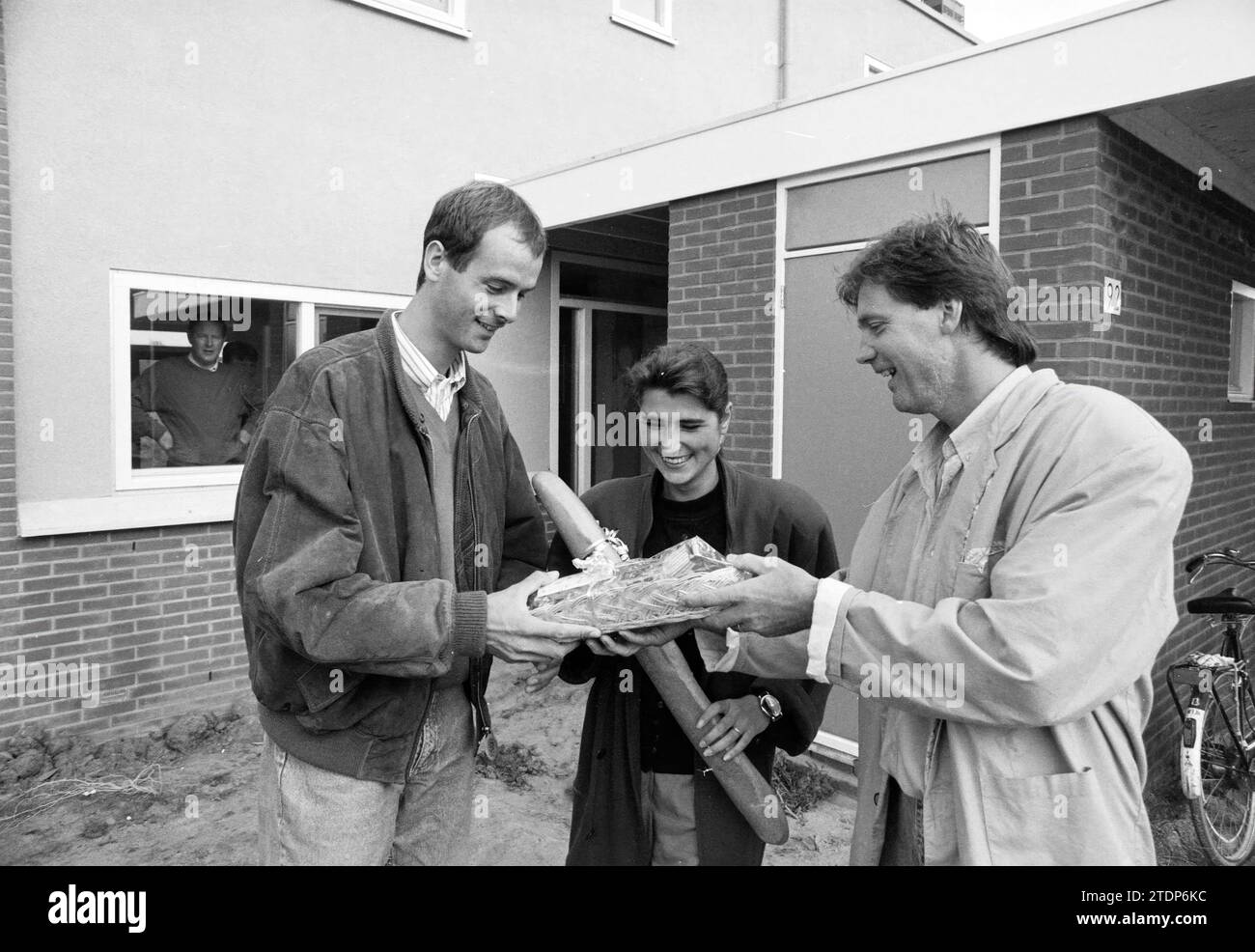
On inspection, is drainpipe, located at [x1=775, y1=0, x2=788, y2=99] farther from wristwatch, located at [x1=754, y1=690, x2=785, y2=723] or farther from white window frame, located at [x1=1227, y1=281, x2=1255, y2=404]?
wristwatch, located at [x1=754, y1=690, x2=785, y2=723]

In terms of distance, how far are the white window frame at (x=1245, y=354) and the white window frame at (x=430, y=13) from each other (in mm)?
5923

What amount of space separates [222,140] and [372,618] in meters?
→ 5.28

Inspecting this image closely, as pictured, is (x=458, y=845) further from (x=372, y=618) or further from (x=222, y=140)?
(x=222, y=140)

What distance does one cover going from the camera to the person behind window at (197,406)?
5.72 meters

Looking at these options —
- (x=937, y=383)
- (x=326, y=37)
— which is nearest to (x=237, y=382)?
(x=326, y=37)

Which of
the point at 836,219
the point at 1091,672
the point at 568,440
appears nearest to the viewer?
the point at 1091,672

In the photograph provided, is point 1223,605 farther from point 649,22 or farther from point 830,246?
point 649,22

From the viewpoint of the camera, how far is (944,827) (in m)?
1.72

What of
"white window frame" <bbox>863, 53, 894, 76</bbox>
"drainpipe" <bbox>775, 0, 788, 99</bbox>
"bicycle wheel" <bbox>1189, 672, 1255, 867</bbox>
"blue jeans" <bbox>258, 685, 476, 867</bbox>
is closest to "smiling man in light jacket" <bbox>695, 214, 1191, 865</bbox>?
"blue jeans" <bbox>258, 685, 476, 867</bbox>

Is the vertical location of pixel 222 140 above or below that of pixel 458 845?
above

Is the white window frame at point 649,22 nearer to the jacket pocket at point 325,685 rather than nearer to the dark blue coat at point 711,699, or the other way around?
the dark blue coat at point 711,699

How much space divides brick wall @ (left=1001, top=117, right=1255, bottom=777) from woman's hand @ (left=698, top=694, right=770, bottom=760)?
2613 millimetres

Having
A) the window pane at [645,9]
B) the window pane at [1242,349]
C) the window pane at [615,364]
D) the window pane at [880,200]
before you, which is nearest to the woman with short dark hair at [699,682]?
the window pane at [880,200]
